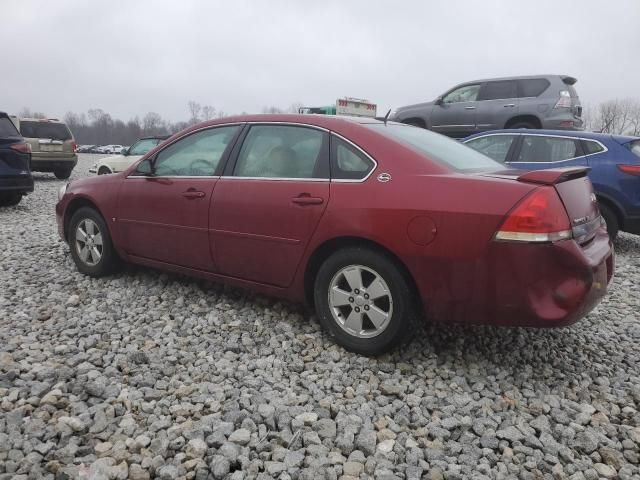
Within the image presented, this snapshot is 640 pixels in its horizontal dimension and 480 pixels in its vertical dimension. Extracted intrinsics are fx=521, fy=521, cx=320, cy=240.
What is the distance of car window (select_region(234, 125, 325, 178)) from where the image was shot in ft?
11.4

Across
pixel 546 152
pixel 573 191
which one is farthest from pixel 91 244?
pixel 546 152

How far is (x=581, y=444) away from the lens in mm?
2457

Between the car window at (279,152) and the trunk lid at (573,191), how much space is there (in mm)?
1152

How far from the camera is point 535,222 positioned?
266 centimetres

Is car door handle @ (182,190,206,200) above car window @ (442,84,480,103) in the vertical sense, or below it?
below

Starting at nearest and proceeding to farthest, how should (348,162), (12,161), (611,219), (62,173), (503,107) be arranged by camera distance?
(348,162), (611,219), (12,161), (503,107), (62,173)

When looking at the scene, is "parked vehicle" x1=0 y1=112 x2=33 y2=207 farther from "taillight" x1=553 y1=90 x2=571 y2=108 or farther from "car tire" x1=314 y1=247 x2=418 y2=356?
"taillight" x1=553 y1=90 x2=571 y2=108

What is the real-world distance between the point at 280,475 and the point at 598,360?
230 centimetres

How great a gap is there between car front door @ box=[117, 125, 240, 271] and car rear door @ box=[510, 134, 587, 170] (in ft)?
14.2

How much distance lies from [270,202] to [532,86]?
9.06 meters

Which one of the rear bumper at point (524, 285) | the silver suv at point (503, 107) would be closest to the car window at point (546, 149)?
the silver suv at point (503, 107)

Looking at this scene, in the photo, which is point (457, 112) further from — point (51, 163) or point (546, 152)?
point (51, 163)

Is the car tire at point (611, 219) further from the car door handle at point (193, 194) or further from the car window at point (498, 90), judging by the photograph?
the car window at point (498, 90)

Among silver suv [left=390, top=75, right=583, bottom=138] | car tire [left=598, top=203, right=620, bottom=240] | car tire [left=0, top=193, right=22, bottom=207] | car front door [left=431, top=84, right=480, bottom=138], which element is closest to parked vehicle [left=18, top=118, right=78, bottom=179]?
car tire [left=0, top=193, right=22, bottom=207]
